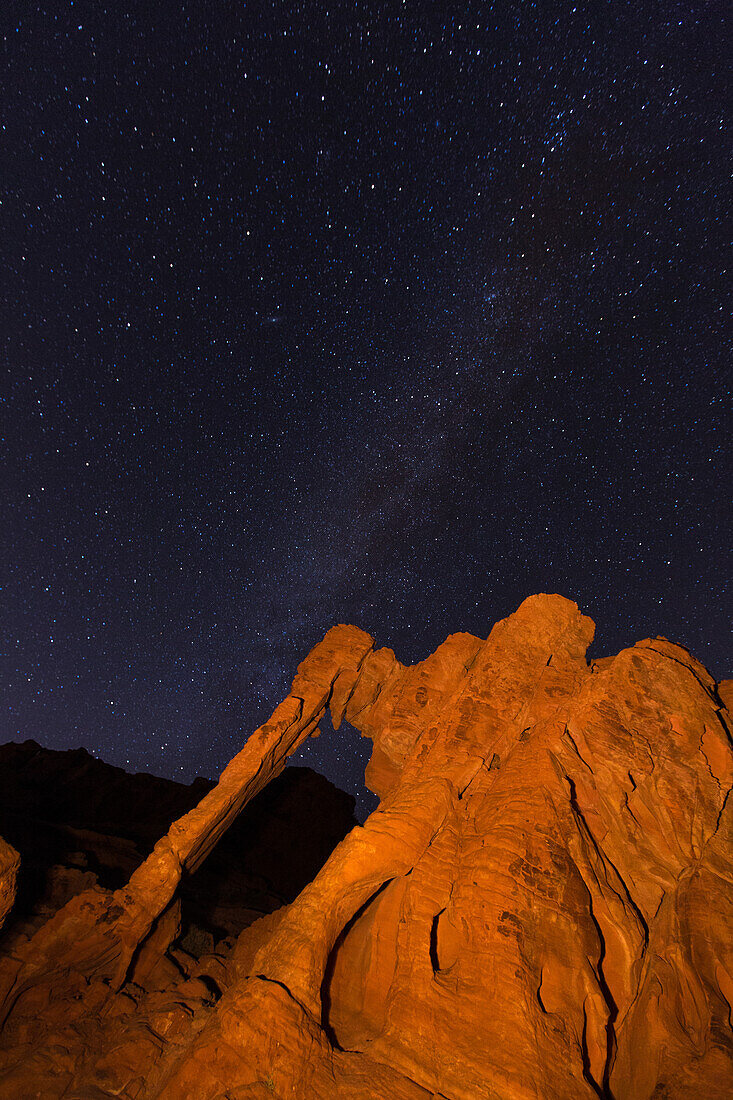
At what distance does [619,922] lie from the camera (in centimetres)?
924

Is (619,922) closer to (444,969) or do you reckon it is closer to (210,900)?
(444,969)

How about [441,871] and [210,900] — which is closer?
[441,871]

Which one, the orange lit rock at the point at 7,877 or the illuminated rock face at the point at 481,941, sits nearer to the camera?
the illuminated rock face at the point at 481,941

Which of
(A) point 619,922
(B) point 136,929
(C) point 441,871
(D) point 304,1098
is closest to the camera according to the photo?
(D) point 304,1098

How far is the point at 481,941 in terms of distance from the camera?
8398mm

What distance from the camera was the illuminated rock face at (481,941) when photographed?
7238mm

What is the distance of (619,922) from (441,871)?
3.67 m

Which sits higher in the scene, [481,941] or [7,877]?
[7,877]

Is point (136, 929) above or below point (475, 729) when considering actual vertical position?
below

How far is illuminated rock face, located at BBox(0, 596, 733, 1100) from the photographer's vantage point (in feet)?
23.7

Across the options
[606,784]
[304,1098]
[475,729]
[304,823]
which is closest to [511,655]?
[475,729]

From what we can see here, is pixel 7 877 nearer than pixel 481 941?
No

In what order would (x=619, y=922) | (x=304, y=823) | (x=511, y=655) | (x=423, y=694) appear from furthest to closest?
(x=304, y=823)
(x=423, y=694)
(x=511, y=655)
(x=619, y=922)

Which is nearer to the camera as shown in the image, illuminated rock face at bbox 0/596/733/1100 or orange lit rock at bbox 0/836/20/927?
illuminated rock face at bbox 0/596/733/1100
